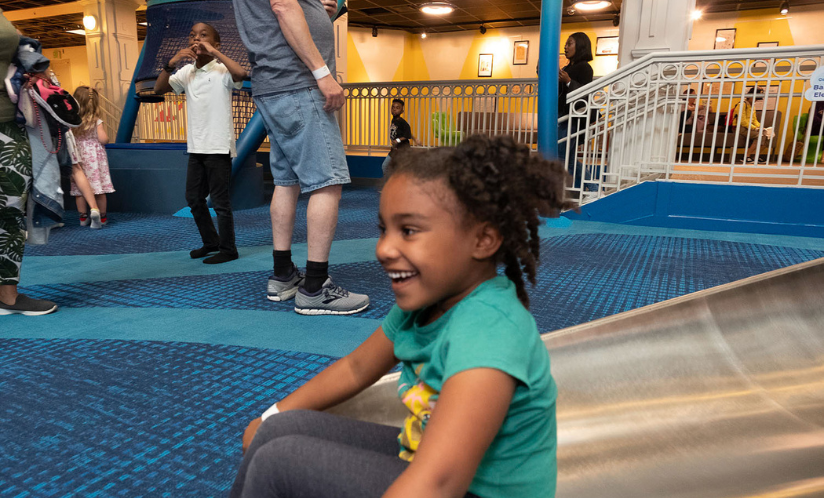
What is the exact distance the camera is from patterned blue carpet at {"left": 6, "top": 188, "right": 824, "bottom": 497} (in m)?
1.22

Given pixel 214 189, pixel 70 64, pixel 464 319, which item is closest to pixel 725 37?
pixel 214 189

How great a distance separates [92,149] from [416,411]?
15.6 feet

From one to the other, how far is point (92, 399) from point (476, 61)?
46.2 feet

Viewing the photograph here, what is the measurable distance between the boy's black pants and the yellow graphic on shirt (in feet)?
8.52

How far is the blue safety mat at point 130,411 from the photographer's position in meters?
1.15

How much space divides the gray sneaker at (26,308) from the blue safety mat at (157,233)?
1.26 m

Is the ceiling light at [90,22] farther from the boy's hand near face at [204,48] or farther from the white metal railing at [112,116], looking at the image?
the boy's hand near face at [204,48]

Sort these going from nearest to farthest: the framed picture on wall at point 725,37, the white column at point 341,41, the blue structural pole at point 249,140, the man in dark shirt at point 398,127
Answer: the blue structural pole at point 249,140
the man in dark shirt at point 398,127
the white column at point 341,41
the framed picture on wall at point 725,37

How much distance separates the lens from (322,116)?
7.14 feet

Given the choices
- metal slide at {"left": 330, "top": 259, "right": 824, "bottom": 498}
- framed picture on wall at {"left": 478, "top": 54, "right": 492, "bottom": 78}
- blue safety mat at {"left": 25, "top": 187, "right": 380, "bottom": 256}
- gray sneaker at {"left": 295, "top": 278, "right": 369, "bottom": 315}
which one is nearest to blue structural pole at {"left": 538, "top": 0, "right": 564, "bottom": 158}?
blue safety mat at {"left": 25, "top": 187, "right": 380, "bottom": 256}

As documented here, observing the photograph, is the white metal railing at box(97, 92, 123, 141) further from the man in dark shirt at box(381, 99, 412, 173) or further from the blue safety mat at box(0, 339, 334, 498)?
the blue safety mat at box(0, 339, 334, 498)

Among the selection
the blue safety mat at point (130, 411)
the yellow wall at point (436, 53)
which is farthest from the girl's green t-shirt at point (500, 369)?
the yellow wall at point (436, 53)

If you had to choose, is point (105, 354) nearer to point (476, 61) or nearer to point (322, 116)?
point (322, 116)

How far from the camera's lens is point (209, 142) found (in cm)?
312
